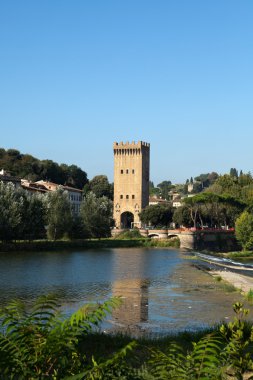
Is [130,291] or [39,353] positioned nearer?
[39,353]

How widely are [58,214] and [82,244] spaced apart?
6.15 metres

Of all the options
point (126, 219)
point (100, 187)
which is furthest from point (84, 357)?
point (100, 187)

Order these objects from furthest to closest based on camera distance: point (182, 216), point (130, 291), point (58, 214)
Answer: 1. point (182, 216)
2. point (58, 214)
3. point (130, 291)

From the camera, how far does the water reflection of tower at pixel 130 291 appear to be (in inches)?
901

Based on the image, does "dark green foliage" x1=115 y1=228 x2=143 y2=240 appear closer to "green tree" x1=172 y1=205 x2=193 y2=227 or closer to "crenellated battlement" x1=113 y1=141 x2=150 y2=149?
"green tree" x1=172 y1=205 x2=193 y2=227

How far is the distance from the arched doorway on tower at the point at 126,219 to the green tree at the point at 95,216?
27.2 metres

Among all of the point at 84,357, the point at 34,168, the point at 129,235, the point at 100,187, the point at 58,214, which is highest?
the point at 34,168

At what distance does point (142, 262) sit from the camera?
55406 millimetres

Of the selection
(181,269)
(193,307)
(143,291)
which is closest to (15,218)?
(181,269)

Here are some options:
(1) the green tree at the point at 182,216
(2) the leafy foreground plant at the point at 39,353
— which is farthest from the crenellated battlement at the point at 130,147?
(2) the leafy foreground plant at the point at 39,353

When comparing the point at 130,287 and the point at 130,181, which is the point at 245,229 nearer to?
the point at 130,181

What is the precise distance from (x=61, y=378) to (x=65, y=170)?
134845mm

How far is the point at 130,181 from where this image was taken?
106562mm

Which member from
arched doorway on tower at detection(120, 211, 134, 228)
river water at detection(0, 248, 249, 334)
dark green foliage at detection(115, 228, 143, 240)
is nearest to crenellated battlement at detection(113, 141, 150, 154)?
arched doorway on tower at detection(120, 211, 134, 228)
